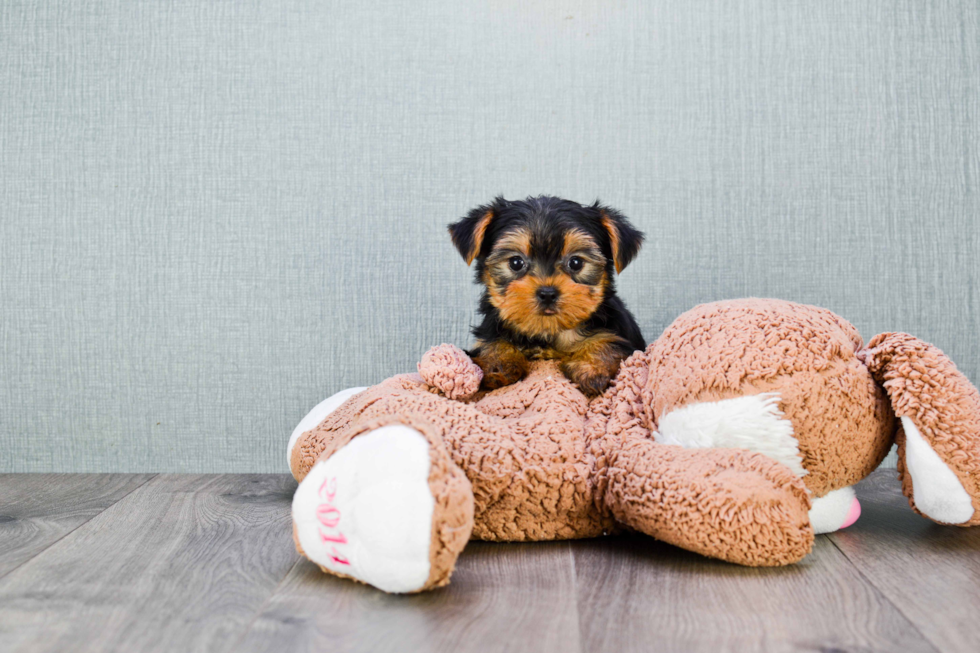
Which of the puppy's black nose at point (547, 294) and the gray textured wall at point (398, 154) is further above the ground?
the gray textured wall at point (398, 154)

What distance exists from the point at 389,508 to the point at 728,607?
0.62 m

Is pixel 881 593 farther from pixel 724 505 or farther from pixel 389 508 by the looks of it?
pixel 389 508

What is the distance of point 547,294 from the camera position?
191 cm

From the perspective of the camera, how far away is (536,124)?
264 centimetres

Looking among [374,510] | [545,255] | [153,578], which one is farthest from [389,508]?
[545,255]

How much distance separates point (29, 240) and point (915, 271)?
317 cm

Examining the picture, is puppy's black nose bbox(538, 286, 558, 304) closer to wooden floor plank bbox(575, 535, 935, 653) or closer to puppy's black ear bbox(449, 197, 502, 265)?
puppy's black ear bbox(449, 197, 502, 265)

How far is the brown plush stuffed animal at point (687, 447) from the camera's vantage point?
1349 mm

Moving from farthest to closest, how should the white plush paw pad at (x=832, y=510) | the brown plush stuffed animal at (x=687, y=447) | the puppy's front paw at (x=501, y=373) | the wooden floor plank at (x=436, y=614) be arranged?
the puppy's front paw at (x=501, y=373) → the white plush paw pad at (x=832, y=510) → the brown plush stuffed animal at (x=687, y=447) → the wooden floor plank at (x=436, y=614)

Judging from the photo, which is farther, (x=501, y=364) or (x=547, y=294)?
(x=501, y=364)

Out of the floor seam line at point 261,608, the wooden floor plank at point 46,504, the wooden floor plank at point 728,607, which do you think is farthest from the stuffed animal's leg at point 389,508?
the wooden floor plank at point 46,504

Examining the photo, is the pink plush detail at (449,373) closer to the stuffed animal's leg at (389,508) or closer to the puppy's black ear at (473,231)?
the puppy's black ear at (473,231)

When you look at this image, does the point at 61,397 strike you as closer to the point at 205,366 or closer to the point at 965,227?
the point at 205,366

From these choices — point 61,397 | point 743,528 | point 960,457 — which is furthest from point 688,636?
point 61,397
